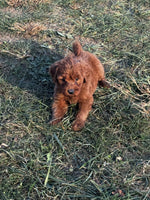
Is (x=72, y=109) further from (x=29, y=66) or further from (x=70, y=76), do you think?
(x=29, y=66)

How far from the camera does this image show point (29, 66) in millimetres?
4938

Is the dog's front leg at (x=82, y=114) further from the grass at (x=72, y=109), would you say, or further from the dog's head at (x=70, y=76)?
the dog's head at (x=70, y=76)

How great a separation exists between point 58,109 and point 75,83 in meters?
0.69

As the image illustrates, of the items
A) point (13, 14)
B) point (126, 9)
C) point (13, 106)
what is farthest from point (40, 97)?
point (126, 9)

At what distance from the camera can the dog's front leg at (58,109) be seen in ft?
13.0

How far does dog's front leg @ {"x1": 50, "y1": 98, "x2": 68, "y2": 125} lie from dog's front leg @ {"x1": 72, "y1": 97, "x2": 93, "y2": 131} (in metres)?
0.27

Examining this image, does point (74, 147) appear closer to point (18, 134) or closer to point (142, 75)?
point (18, 134)

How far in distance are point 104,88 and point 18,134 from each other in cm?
190

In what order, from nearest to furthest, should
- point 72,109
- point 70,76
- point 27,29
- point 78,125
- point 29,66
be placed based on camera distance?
1. point 70,76
2. point 78,125
3. point 72,109
4. point 29,66
5. point 27,29

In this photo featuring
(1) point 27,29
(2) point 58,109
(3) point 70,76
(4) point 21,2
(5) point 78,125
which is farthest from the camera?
(4) point 21,2

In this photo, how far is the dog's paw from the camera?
3852 millimetres

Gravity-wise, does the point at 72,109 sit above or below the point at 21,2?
below

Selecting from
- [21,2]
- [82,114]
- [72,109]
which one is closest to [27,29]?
[21,2]

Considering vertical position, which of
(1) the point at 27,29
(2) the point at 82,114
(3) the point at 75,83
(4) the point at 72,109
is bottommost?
(4) the point at 72,109
